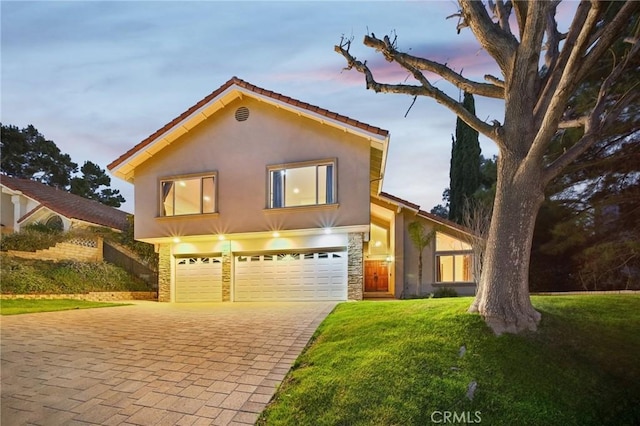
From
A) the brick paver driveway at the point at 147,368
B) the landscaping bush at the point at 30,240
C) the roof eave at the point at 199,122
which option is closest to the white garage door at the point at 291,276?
the brick paver driveway at the point at 147,368

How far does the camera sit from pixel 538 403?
396 cm

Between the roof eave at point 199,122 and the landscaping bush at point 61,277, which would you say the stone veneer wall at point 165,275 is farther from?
the roof eave at point 199,122

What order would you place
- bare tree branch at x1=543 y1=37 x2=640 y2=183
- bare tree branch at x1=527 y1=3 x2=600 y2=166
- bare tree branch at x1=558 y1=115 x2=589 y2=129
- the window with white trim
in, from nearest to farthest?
bare tree branch at x1=527 y1=3 x2=600 y2=166 → bare tree branch at x1=543 y1=37 x2=640 y2=183 → bare tree branch at x1=558 y1=115 x2=589 y2=129 → the window with white trim

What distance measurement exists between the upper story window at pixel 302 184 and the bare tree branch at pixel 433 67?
6279 millimetres

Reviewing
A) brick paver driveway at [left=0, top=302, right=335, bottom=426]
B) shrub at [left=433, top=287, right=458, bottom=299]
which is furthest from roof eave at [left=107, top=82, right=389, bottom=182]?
brick paver driveway at [left=0, top=302, right=335, bottom=426]

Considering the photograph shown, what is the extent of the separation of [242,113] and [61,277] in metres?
10.9

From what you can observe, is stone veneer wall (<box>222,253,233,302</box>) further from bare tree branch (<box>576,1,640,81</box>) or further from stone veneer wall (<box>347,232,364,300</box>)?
bare tree branch (<box>576,1,640,81</box>)

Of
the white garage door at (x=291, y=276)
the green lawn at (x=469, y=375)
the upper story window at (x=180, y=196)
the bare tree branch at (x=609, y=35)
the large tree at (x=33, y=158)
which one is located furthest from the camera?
the large tree at (x=33, y=158)

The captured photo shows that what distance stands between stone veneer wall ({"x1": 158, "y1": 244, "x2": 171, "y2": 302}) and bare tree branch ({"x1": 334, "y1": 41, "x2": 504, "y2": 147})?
40.4ft

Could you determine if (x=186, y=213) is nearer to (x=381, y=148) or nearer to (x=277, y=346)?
(x=381, y=148)

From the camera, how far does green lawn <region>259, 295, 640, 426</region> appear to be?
3.94 meters

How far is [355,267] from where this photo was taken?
13234 mm

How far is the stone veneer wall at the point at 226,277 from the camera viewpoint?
14.5 metres

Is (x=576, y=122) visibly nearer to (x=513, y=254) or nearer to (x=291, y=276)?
(x=513, y=254)
